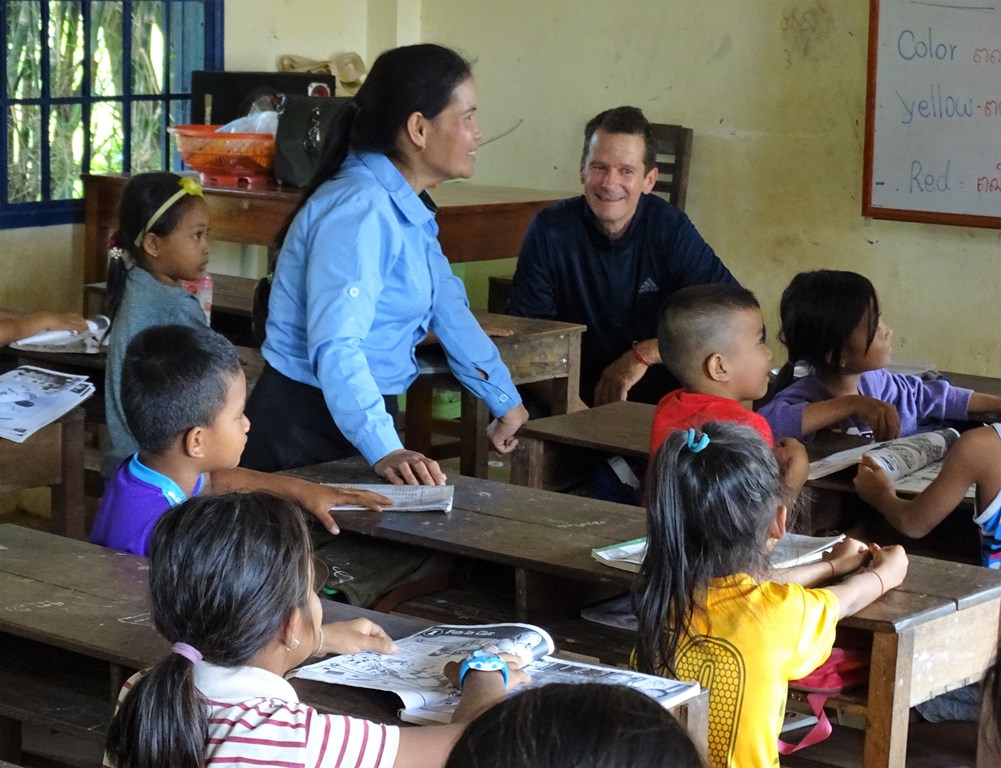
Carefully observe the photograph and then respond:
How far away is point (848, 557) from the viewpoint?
2100 mm

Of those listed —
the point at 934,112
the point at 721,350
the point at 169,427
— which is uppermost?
the point at 934,112

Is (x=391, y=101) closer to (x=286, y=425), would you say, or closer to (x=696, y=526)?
(x=286, y=425)

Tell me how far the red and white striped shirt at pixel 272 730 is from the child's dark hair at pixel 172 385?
83 cm

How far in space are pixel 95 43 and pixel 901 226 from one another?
299cm

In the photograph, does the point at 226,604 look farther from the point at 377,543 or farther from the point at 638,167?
the point at 638,167

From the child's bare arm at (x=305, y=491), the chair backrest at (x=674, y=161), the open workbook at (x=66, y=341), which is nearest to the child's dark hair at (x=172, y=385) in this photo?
the child's bare arm at (x=305, y=491)

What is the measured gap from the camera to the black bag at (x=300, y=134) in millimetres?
4738

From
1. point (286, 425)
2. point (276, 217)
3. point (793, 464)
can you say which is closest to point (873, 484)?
point (793, 464)

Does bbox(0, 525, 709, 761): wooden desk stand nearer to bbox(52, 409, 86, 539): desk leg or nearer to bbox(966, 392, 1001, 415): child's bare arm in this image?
bbox(52, 409, 86, 539): desk leg

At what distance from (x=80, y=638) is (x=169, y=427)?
48 cm

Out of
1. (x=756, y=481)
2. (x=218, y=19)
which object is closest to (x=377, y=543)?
(x=756, y=481)

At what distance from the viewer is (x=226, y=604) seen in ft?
5.00

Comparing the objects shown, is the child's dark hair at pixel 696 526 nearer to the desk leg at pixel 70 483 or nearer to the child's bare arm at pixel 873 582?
the child's bare arm at pixel 873 582

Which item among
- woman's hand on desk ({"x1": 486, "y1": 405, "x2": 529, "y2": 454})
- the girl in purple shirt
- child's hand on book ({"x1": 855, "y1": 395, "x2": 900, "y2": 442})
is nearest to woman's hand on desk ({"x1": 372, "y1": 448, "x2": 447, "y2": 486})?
woman's hand on desk ({"x1": 486, "y1": 405, "x2": 529, "y2": 454})
